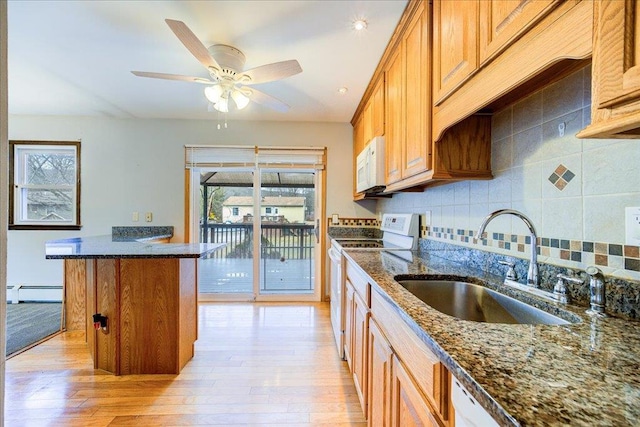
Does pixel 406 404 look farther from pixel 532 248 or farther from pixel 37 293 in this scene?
pixel 37 293

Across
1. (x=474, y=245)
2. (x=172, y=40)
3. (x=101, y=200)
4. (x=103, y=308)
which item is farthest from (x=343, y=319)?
(x=101, y=200)

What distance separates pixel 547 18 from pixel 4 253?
1.60m

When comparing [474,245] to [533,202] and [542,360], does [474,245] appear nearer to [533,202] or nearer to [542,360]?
[533,202]

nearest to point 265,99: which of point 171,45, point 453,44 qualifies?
point 171,45

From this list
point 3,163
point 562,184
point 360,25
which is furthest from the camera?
point 360,25

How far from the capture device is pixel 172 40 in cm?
198

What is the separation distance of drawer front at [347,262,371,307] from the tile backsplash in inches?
25.5

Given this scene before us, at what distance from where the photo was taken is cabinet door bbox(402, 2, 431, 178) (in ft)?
4.81

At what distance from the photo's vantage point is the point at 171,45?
2.04 meters

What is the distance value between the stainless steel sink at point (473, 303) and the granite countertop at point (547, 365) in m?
0.09

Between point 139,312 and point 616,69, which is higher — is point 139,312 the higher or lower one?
the lower one

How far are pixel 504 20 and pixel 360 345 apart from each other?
5.32 ft

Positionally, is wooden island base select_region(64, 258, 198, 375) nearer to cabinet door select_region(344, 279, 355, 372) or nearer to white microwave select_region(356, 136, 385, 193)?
cabinet door select_region(344, 279, 355, 372)

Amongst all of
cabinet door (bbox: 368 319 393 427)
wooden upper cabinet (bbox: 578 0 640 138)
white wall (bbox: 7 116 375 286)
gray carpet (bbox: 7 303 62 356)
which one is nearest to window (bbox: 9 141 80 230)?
white wall (bbox: 7 116 375 286)
